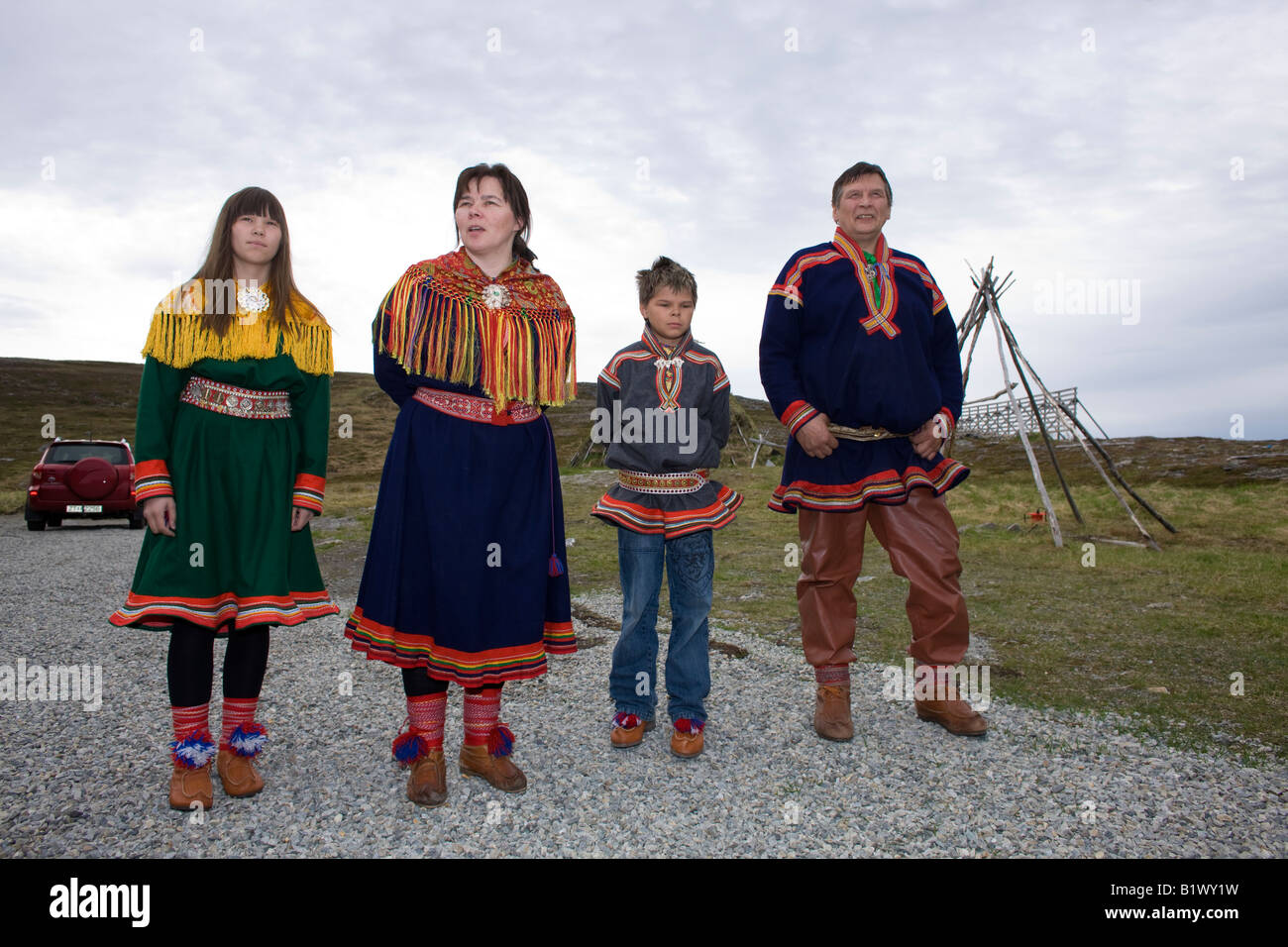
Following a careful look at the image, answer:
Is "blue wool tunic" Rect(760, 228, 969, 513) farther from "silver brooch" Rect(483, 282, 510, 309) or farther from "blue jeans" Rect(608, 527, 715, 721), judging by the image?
"silver brooch" Rect(483, 282, 510, 309)

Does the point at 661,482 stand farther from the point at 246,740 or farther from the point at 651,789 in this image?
the point at 246,740

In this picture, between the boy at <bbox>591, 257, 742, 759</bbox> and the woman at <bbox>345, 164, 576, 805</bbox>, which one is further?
the boy at <bbox>591, 257, 742, 759</bbox>

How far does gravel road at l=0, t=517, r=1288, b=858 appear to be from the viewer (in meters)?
2.71

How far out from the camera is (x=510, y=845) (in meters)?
2.70

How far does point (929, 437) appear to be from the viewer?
3.74 metres

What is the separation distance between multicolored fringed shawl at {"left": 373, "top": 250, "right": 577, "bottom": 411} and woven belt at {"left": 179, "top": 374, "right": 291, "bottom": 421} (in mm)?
556

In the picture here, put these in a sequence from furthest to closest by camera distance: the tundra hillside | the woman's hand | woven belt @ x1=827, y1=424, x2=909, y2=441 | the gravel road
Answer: the tundra hillside → woven belt @ x1=827, y1=424, x2=909, y2=441 → the woman's hand → the gravel road

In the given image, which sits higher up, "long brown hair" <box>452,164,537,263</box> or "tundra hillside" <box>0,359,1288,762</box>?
"long brown hair" <box>452,164,537,263</box>

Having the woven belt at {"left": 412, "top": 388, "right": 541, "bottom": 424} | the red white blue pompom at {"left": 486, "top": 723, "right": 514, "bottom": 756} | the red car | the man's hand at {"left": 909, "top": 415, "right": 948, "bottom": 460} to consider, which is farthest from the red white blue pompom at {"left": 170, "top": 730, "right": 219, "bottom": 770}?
the red car

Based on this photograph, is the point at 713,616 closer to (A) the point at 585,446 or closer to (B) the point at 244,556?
(B) the point at 244,556

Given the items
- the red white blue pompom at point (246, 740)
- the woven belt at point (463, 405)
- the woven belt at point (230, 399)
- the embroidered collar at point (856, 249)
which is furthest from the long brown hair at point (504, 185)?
the red white blue pompom at point (246, 740)

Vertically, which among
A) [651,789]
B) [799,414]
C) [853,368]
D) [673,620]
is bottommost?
[651,789]

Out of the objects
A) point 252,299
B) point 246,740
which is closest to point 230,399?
point 252,299

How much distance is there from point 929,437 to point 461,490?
2197mm
